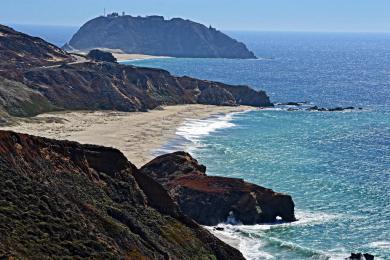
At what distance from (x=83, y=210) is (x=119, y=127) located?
86.1 meters

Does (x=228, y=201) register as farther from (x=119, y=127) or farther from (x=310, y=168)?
(x=119, y=127)

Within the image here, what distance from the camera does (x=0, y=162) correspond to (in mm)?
48344

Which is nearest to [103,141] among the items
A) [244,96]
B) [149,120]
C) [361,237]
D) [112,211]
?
[149,120]

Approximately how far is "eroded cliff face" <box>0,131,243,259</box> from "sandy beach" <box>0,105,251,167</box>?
4011 centimetres

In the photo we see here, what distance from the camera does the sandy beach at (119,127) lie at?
115 m

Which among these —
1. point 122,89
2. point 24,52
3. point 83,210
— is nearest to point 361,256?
point 83,210

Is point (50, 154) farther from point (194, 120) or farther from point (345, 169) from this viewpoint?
point (194, 120)

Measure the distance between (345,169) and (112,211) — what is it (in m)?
Result: 56.1

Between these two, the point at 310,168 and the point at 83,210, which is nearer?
the point at 83,210

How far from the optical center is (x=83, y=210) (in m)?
48.8

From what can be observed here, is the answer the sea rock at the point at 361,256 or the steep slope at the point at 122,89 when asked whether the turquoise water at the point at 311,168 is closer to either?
the sea rock at the point at 361,256

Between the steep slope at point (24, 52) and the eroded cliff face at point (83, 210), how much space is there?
118523mm

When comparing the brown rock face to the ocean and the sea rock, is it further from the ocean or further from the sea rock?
the sea rock

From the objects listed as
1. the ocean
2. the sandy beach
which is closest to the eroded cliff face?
the ocean
